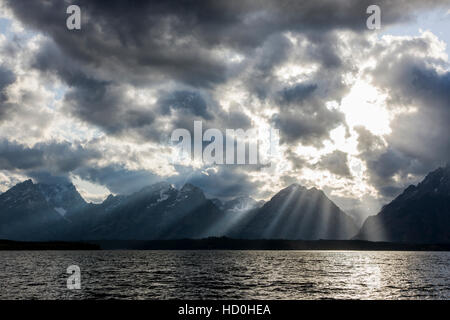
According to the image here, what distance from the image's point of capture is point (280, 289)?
8106 centimetres
